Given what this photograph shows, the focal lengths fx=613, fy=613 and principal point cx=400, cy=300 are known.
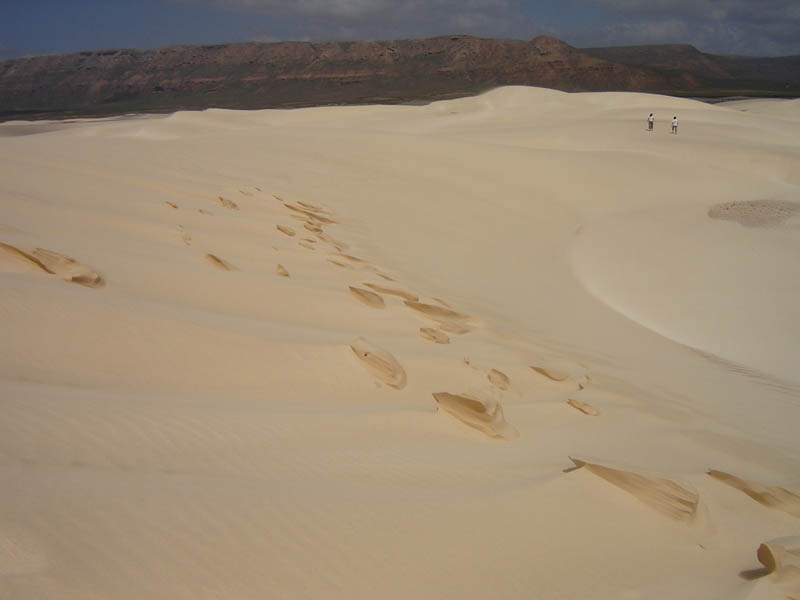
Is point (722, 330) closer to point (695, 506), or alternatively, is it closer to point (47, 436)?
point (695, 506)

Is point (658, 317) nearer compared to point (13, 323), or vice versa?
point (13, 323)

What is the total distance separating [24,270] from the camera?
10.8ft

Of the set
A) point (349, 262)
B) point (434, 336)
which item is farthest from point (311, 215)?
point (434, 336)

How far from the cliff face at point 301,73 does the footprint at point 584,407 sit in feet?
252

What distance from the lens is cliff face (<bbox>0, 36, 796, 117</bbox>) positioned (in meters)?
82.8

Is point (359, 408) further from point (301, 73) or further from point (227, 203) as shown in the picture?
point (301, 73)

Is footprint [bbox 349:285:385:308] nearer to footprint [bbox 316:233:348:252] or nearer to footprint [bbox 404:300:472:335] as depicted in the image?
footprint [bbox 404:300:472:335]

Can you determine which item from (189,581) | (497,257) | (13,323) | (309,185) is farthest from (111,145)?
(189,581)

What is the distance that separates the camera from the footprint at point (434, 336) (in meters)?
3.87

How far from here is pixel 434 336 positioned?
3904 mm

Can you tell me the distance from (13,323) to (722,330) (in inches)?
231

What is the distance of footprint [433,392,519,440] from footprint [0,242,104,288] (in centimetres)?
207

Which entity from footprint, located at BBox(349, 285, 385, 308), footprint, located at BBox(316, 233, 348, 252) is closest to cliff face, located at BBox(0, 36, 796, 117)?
footprint, located at BBox(316, 233, 348, 252)

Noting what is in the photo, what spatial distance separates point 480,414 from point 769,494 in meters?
1.18
